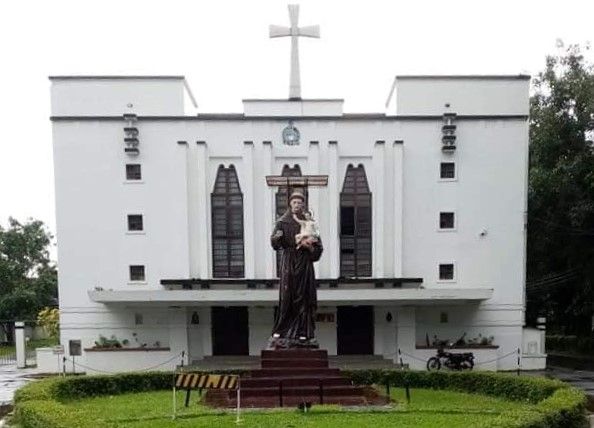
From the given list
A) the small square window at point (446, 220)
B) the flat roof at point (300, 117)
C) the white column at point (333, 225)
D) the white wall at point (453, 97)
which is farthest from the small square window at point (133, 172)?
the small square window at point (446, 220)

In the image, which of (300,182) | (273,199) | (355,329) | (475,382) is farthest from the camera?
(355,329)

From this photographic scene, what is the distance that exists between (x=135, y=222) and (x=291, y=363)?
12.2m

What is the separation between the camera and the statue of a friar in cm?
1352

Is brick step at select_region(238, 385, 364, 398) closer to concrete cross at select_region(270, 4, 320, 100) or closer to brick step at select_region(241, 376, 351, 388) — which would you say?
brick step at select_region(241, 376, 351, 388)

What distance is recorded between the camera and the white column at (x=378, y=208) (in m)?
22.8

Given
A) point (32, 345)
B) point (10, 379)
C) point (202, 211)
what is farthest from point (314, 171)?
point (32, 345)

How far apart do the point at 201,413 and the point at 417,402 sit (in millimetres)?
5103

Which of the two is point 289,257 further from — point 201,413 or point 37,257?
point 37,257

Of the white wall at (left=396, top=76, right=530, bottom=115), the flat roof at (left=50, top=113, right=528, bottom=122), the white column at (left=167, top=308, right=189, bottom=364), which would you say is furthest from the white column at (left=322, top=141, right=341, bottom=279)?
the white column at (left=167, top=308, right=189, bottom=364)

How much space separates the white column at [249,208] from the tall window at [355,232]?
3.56m

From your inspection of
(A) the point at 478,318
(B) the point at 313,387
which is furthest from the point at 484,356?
(B) the point at 313,387

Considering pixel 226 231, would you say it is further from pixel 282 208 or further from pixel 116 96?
pixel 116 96

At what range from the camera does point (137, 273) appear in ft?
75.8

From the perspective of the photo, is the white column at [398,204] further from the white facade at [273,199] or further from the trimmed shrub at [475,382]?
the trimmed shrub at [475,382]
